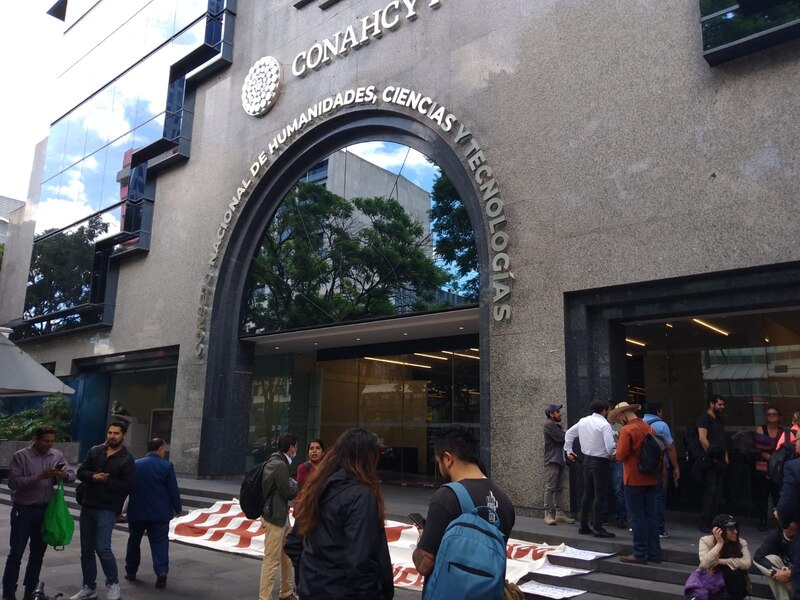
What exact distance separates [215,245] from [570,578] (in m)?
11.9

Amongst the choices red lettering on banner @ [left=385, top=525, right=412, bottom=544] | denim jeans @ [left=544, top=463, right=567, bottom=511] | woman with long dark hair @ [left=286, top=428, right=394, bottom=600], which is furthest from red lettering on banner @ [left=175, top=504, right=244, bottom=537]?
woman with long dark hair @ [left=286, top=428, right=394, bottom=600]

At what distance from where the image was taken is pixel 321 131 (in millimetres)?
14266

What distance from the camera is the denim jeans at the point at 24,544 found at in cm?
588

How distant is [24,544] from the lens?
5992mm

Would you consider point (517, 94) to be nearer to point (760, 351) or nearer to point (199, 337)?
point (760, 351)

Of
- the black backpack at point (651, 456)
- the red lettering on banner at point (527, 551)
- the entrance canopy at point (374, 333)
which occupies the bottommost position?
the red lettering on banner at point (527, 551)

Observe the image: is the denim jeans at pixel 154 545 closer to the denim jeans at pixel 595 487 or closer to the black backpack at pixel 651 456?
the denim jeans at pixel 595 487

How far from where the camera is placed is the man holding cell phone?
5.92 m

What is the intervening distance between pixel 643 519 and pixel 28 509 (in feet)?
19.7

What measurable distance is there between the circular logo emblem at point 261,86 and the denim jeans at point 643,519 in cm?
1220

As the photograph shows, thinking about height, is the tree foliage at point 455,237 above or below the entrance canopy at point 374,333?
above

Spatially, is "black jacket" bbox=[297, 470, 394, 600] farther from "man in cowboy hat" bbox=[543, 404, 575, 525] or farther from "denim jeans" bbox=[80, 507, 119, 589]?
"man in cowboy hat" bbox=[543, 404, 575, 525]

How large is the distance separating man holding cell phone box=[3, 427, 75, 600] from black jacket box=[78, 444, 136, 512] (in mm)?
173

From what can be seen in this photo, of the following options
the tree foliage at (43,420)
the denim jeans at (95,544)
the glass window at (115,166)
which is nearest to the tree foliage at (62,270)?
the glass window at (115,166)
